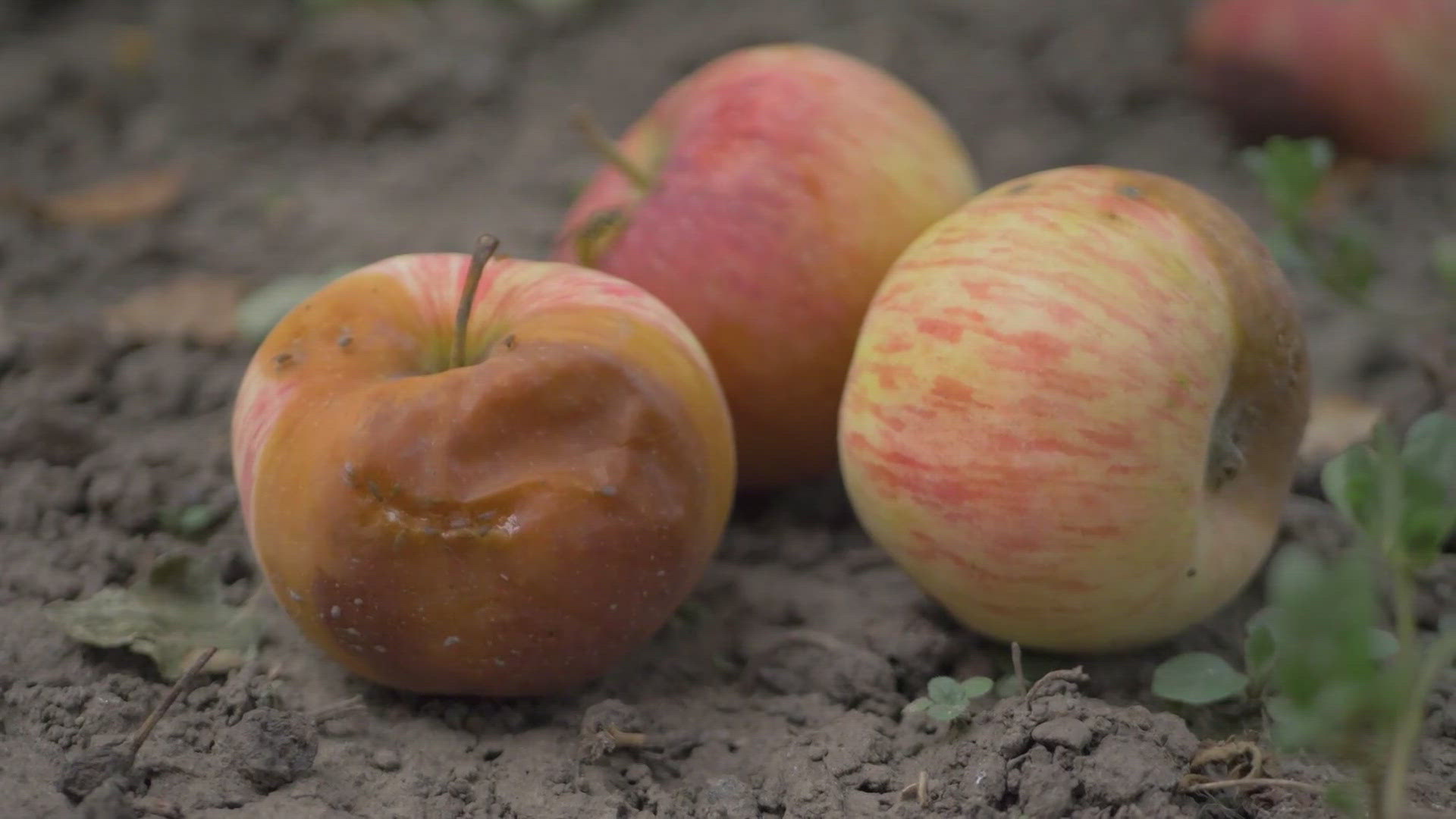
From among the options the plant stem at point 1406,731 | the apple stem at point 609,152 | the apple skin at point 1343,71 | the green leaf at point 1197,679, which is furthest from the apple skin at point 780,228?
the apple skin at point 1343,71

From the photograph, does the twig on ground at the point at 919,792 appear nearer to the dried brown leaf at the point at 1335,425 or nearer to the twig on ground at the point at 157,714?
the twig on ground at the point at 157,714

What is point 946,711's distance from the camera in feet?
5.16

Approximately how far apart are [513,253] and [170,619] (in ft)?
3.56

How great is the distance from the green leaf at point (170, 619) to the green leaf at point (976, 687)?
86 centimetres

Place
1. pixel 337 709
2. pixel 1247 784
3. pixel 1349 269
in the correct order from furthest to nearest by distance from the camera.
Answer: pixel 1349 269 < pixel 337 709 < pixel 1247 784

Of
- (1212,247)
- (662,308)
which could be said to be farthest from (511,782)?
(1212,247)

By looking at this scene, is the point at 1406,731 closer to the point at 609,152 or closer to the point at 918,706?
the point at 918,706

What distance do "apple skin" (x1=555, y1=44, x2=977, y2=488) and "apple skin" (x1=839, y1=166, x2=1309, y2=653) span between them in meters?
→ 0.19

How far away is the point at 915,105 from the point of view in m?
2.12

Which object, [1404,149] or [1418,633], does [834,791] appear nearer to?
[1418,633]

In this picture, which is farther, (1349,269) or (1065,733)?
(1349,269)

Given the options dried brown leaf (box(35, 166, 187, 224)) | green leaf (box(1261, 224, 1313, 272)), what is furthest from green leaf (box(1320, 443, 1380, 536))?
dried brown leaf (box(35, 166, 187, 224))

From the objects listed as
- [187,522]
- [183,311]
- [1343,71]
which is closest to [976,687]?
[187,522]

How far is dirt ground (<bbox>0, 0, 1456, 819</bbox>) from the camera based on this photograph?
1.50m
